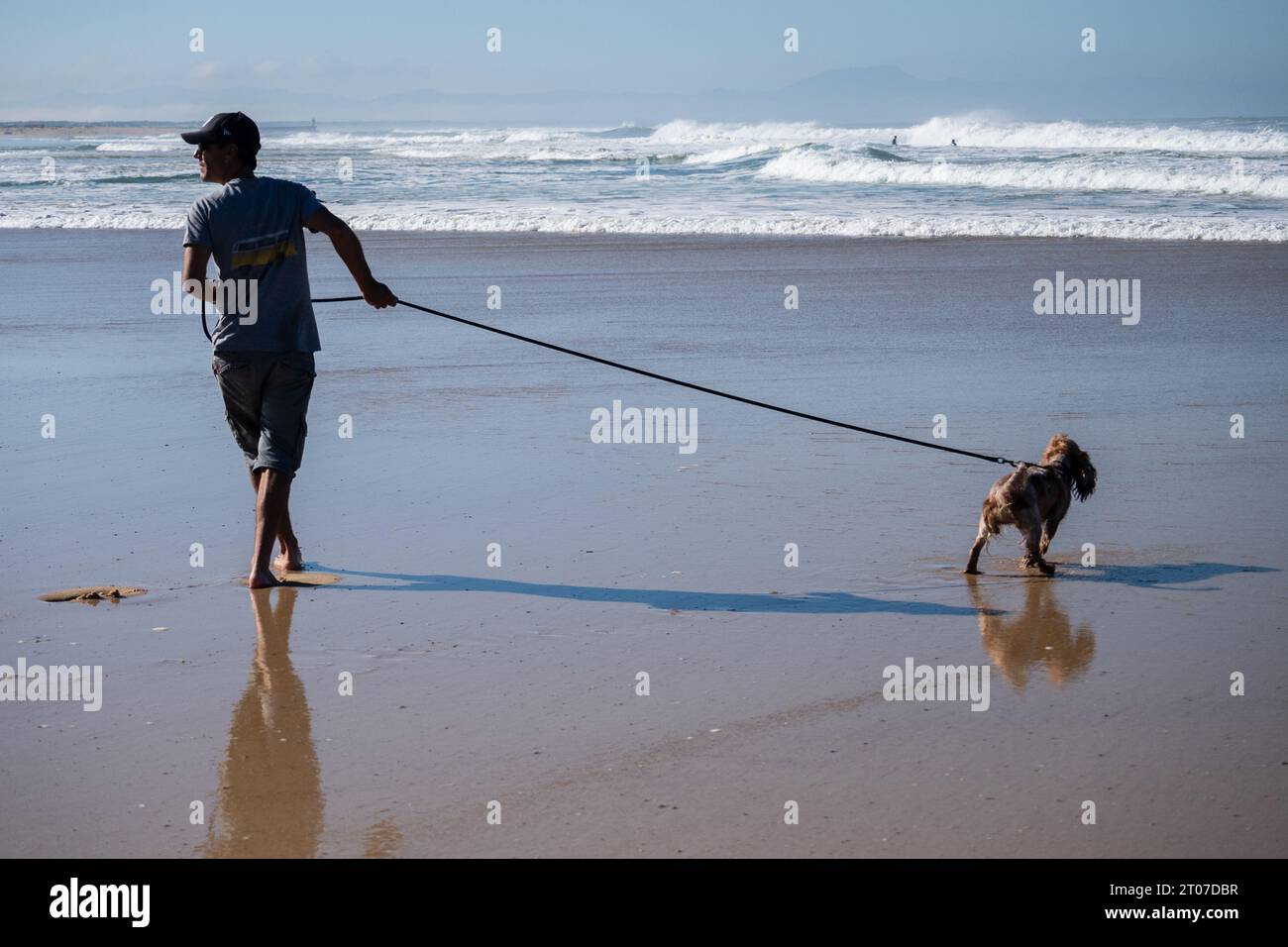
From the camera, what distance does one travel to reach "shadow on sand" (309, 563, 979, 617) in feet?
16.9

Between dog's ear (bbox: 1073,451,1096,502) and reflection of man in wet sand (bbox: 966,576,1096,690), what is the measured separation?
741 millimetres

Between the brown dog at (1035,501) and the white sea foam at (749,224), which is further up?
the white sea foam at (749,224)

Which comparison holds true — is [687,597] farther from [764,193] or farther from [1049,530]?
[764,193]

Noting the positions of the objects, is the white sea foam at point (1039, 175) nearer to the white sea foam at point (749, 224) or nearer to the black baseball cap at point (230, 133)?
the white sea foam at point (749, 224)

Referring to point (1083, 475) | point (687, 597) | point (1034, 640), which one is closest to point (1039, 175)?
point (1083, 475)

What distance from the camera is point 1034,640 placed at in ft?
15.9

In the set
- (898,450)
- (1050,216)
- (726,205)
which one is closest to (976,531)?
(898,450)

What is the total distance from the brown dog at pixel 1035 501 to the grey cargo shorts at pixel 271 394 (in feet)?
8.98

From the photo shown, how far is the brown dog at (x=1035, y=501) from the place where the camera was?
217 inches

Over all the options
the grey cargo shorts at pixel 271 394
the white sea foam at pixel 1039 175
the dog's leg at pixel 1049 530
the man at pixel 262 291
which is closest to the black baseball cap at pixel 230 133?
the man at pixel 262 291

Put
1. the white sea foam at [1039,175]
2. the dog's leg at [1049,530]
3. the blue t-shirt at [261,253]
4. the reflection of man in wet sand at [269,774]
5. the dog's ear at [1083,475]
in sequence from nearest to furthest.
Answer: the reflection of man in wet sand at [269,774]
the blue t-shirt at [261,253]
the dog's leg at [1049,530]
the dog's ear at [1083,475]
the white sea foam at [1039,175]

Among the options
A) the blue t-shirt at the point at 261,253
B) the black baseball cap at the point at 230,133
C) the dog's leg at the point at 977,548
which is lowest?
the dog's leg at the point at 977,548

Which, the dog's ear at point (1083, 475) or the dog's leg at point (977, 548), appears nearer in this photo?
Answer: the dog's leg at point (977, 548)

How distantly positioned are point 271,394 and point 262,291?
405 millimetres
